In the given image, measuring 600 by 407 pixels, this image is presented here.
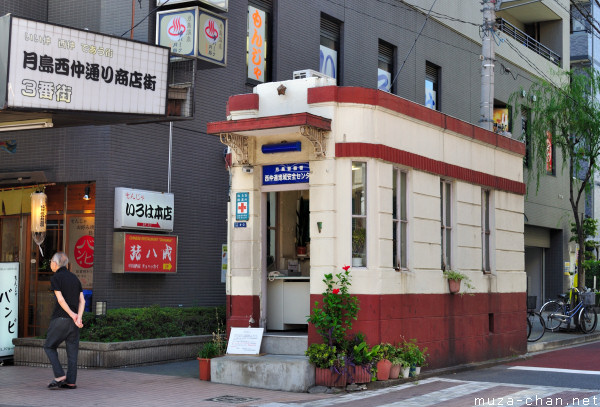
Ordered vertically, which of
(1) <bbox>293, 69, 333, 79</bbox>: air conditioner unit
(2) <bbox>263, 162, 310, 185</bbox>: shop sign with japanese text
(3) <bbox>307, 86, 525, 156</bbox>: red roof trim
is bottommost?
(2) <bbox>263, 162, 310, 185</bbox>: shop sign with japanese text

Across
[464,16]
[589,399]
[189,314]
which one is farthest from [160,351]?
[464,16]

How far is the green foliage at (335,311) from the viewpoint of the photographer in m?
13.1

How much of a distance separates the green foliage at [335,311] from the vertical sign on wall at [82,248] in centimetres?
590

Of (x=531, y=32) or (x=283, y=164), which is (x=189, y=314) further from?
(x=531, y=32)

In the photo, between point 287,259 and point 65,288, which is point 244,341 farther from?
point 65,288

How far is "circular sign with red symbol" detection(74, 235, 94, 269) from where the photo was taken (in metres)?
17.2

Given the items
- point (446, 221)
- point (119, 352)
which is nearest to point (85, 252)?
point (119, 352)

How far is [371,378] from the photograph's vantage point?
1325 centimetres

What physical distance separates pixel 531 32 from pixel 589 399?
2792 cm

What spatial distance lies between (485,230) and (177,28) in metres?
7.97

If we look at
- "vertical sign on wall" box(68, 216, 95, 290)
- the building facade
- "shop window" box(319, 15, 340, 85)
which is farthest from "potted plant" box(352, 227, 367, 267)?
"shop window" box(319, 15, 340, 85)

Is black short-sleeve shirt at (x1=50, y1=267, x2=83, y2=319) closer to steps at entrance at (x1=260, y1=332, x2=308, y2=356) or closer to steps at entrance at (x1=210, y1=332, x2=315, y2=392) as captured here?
steps at entrance at (x1=210, y1=332, x2=315, y2=392)

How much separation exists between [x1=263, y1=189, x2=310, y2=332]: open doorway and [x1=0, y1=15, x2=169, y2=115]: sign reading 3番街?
2.85 meters

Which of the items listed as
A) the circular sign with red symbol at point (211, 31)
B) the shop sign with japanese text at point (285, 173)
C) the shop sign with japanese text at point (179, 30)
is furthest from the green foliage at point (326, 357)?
the circular sign with red symbol at point (211, 31)
